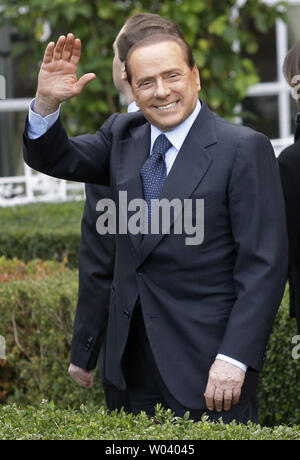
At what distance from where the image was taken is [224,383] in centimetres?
284

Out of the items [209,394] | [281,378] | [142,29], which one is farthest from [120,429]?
[281,378]

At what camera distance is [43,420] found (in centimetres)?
275

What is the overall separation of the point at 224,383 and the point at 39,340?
7.07ft

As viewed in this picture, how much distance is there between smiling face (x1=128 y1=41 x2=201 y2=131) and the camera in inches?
115

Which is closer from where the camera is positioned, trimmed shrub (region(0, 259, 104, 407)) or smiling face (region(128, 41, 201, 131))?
smiling face (region(128, 41, 201, 131))

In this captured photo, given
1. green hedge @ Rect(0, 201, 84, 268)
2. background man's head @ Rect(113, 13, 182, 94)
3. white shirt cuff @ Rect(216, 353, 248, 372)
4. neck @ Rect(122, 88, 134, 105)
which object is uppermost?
background man's head @ Rect(113, 13, 182, 94)

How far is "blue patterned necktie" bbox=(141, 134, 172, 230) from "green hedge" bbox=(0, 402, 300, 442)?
0.75 m

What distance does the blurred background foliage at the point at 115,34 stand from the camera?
8.94 m

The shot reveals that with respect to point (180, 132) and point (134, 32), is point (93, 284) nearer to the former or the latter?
point (180, 132)

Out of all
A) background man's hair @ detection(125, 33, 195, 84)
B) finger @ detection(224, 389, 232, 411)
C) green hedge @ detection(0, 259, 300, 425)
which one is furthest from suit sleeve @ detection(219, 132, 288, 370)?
green hedge @ detection(0, 259, 300, 425)

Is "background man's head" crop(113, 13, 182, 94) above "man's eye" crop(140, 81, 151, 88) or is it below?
above

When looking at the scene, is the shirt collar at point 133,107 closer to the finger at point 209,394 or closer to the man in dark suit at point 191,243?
the man in dark suit at point 191,243

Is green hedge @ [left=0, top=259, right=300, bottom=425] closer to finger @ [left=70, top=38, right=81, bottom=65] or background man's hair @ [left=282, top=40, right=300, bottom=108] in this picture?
background man's hair @ [left=282, top=40, right=300, bottom=108]

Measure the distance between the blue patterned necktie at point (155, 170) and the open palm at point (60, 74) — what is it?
0.34m
